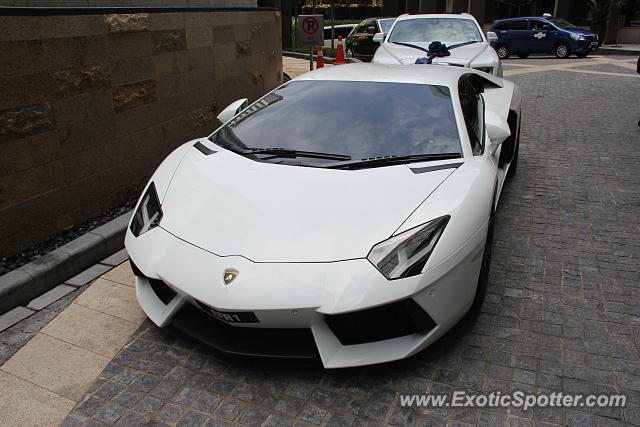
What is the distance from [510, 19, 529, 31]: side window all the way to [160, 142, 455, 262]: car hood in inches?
747

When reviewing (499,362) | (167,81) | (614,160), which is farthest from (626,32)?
(499,362)

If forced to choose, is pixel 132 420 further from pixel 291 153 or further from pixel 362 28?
pixel 362 28

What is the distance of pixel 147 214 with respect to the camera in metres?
3.26

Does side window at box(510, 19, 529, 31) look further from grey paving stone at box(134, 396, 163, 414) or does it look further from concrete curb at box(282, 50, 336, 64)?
grey paving stone at box(134, 396, 163, 414)

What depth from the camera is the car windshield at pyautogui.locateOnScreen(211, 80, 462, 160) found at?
3402mm

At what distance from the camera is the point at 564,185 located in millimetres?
5508

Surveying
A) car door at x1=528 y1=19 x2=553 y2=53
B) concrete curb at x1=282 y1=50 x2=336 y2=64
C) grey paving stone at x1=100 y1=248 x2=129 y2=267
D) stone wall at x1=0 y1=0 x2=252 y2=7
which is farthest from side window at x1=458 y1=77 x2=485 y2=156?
car door at x1=528 y1=19 x2=553 y2=53

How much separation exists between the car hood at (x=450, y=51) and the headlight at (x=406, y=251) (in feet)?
19.5

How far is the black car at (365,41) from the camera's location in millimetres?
16891

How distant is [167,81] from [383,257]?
13.5 feet

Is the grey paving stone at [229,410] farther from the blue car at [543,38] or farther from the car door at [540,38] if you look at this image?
the car door at [540,38]

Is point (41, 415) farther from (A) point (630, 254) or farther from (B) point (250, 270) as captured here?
(A) point (630, 254)

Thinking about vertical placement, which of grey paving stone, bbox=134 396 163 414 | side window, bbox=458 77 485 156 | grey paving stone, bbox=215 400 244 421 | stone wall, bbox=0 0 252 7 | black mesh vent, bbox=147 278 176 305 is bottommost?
grey paving stone, bbox=134 396 163 414

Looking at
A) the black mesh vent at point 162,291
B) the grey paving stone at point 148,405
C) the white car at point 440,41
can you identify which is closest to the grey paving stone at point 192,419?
the grey paving stone at point 148,405
